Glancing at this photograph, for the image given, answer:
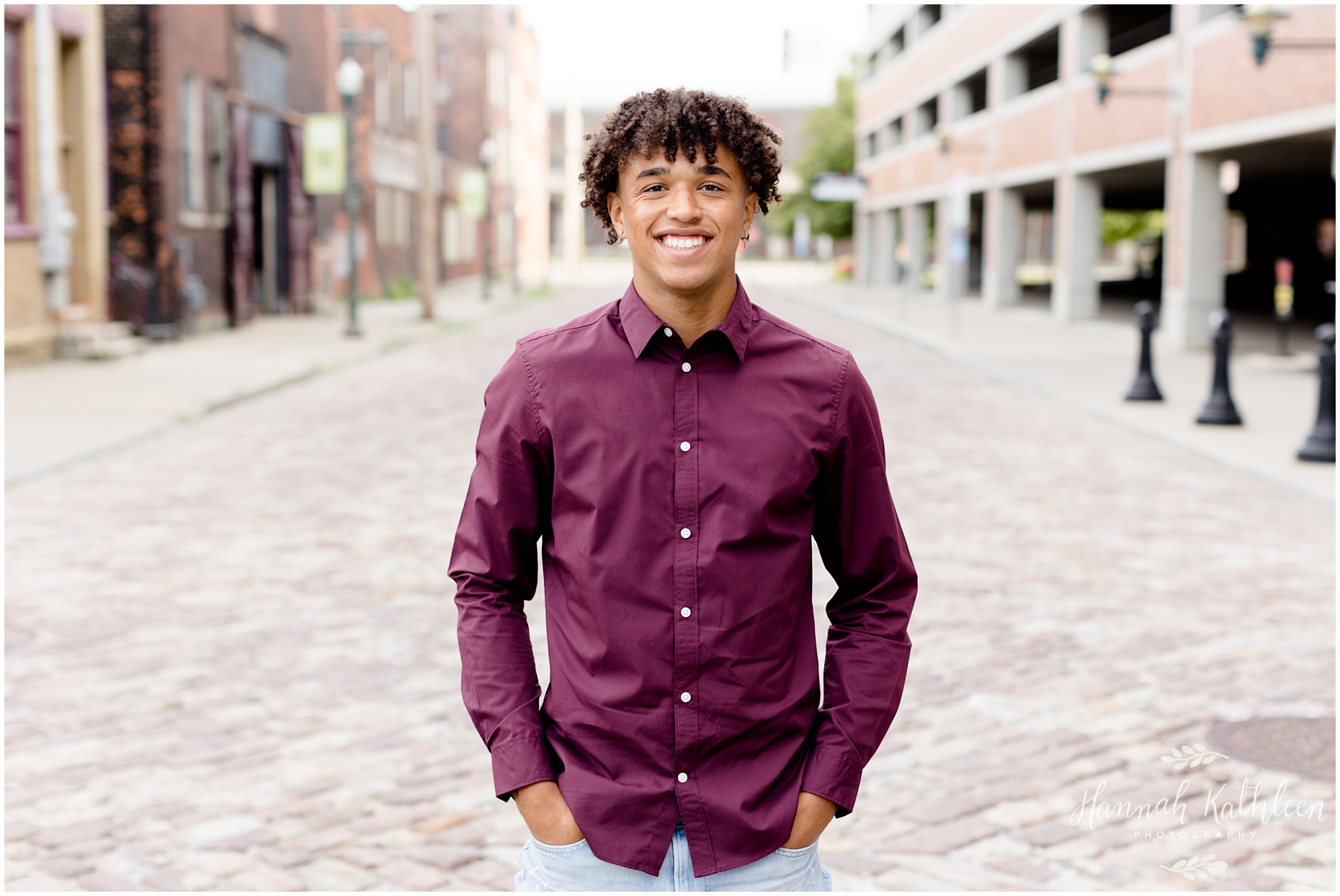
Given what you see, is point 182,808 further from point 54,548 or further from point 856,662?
point 54,548

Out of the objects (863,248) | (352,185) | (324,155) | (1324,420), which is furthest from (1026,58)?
(1324,420)

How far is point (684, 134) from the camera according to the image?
7.29 ft

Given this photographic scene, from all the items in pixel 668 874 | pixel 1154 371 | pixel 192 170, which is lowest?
pixel 1154 371

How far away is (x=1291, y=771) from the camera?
16.4ft

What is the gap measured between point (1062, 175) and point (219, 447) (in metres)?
24.0

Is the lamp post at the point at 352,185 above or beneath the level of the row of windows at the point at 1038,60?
beneath

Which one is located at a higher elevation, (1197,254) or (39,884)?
(1197,254)

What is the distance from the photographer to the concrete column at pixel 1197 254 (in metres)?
24.4

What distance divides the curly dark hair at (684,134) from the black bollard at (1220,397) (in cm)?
1269

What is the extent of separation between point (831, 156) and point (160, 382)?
5435 centimetres

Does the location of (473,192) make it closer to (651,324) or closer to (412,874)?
(412,874)

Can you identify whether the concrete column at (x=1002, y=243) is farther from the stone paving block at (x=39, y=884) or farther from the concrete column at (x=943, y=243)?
the stone paving block at (x=39, y=884)

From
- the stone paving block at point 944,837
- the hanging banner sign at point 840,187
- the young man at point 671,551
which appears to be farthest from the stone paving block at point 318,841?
the hanging banner sign at point 840,187

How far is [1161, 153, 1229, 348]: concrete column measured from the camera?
2441 cm
